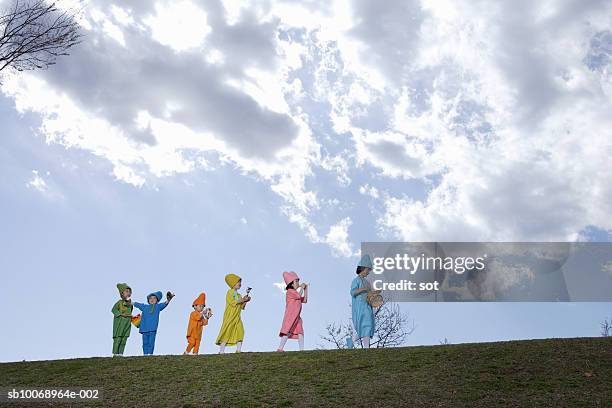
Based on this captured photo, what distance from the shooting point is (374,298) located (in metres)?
22.0

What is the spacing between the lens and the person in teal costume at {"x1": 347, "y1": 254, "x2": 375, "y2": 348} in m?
21.9

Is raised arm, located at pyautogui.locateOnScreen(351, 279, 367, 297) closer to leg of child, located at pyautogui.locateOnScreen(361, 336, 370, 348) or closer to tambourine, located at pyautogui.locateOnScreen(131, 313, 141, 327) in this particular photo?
leg of child, located at pyautogui.locateOnScreen(361, 336, 370, 348)

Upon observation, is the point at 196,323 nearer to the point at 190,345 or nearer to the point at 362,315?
the point at 190,345

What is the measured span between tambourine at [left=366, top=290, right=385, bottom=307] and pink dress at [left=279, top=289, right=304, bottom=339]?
2.19 metres

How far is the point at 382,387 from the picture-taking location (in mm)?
16094

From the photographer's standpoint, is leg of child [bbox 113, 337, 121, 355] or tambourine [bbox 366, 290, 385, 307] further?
leg of child [bbox 113, 337, 121, 355]

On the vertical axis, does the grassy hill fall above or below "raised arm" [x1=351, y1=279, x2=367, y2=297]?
below

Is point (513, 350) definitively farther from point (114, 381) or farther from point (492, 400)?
point (114, 381)

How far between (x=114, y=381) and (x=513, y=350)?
1084 cm

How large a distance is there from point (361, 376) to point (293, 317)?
4.81m

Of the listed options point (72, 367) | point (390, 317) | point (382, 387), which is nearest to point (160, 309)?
point (72, 367)

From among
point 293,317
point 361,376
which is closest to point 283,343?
point 293,317

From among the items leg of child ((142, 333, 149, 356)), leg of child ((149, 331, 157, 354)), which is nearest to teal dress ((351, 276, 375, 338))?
leg of child ((149, 331, 157, 354))

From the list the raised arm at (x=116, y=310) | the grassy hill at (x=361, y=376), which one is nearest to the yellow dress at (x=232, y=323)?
the grassy hill at (x=361, y=376)
